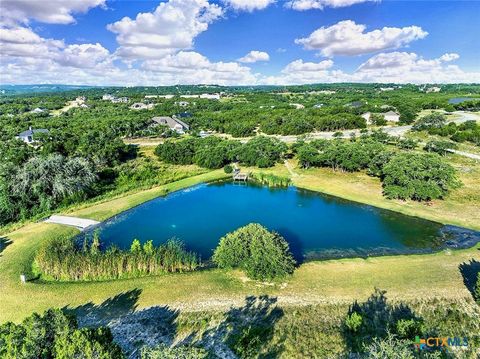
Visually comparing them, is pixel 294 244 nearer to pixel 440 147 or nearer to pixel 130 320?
pixel 130 320

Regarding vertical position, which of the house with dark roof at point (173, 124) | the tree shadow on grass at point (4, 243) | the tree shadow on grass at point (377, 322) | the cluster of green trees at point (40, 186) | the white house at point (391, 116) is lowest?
the tree shadow on grass at point (4, 243)

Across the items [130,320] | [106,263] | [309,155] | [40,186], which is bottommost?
[130,320]

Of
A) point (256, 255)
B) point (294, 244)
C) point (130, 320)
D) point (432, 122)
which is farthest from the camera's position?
point (432, 122)

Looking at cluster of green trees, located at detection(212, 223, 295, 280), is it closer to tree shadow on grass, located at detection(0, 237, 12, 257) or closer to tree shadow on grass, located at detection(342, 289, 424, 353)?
tree shadow on grass, located at detection(342, 289, 424, 353)

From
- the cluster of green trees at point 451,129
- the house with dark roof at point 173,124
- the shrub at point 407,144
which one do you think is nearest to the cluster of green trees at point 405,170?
the shrub at point 407,144

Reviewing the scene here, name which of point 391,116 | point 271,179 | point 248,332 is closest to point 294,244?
point 248,332

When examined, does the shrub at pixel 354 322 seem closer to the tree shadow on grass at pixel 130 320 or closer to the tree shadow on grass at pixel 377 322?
the tree shadow on grass at pixel 377 322

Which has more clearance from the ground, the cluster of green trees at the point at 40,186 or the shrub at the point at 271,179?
the cluster of green trees at the point at 40,186

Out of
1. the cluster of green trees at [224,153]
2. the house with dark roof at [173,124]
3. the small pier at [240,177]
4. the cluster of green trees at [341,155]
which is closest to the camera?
the cluster of green trees at [341,155]
